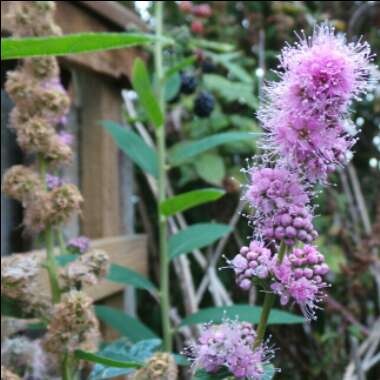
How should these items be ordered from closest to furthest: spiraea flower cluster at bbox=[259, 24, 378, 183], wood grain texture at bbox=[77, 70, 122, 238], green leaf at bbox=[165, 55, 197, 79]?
spiraea flower cluster at bbox=[259, 24, 378, 183]
green leaf at bbox=[165, 55, 197, 79]
wood grain texture at bbox=[77, 70, 122, 238]

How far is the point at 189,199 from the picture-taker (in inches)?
39.9

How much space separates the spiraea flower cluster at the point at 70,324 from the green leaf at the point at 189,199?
0.29 meters

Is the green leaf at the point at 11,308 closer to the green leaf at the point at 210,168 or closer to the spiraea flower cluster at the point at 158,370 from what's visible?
the spiraea flower cluster at the point at 158,370

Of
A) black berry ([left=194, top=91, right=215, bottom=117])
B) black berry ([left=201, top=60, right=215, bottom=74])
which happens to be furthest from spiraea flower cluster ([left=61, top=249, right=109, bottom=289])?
black berry ([left=201, top=60, right=215, bottom=74])

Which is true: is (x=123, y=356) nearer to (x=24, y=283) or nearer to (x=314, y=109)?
(x=24, y=283)

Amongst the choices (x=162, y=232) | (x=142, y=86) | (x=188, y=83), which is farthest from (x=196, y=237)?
(x=188, y=83)

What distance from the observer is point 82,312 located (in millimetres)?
735

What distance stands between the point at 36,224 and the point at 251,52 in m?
1.61

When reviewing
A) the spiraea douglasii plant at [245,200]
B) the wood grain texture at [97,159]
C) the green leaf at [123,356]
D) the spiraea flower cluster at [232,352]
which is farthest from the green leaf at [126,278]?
the spiraea flower cluster at [232,352]

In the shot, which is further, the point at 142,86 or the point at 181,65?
the point at 181,65

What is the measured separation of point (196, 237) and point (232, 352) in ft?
2.29

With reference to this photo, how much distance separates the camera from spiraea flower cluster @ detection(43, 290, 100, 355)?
735mm

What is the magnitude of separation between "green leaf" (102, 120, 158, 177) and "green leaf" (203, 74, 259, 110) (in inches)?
21.1

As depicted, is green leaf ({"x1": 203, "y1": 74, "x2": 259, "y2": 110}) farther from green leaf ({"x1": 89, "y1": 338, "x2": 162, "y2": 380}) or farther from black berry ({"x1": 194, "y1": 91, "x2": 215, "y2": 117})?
green leaf ({"x1": 89, "y1": 338, "x2": 162, "y2": 380})
